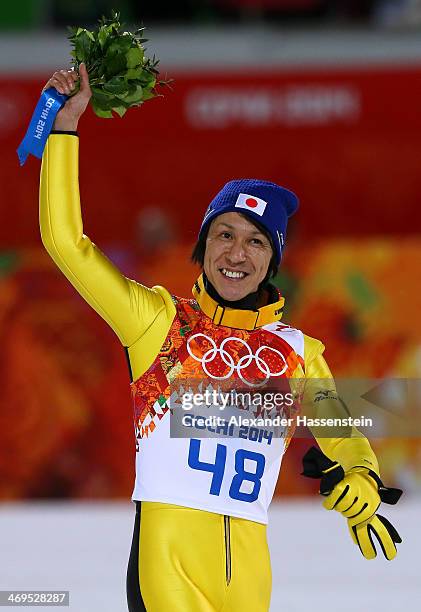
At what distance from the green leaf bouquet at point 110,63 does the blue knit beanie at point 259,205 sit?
0.40m

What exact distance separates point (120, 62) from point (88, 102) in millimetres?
156

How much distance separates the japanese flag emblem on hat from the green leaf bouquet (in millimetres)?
432

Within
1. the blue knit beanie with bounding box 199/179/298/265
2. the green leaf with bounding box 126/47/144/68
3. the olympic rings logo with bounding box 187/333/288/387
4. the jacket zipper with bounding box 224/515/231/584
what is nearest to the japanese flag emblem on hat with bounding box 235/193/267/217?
the blue knit beanie with bounding box 199/179/298/265

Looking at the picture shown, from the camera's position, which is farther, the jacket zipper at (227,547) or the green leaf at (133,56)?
the green leaf at (133,56)

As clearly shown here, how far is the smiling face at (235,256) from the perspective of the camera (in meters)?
3.77

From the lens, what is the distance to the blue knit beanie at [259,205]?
12.5ft

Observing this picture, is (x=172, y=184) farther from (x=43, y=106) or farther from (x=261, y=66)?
(x=43, y=106)

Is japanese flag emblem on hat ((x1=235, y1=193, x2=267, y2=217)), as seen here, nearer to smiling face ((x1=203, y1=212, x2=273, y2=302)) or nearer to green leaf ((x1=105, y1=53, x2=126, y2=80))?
smiling face ((x1=203, y1=212, x2=273, y2=302))

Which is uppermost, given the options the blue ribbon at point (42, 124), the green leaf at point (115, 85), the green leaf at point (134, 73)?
the green leaf at point (134, 73)

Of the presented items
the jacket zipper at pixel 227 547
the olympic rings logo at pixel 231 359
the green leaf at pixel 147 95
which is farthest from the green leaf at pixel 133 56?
the jacket zipper at pixel 227 547

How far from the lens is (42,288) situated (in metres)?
8.73

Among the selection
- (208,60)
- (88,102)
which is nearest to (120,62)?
(88,102)

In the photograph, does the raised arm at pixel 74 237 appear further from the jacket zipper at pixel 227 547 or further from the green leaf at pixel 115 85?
the jacket zipper at pixel 227 547

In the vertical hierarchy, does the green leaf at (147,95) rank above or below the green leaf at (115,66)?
below
